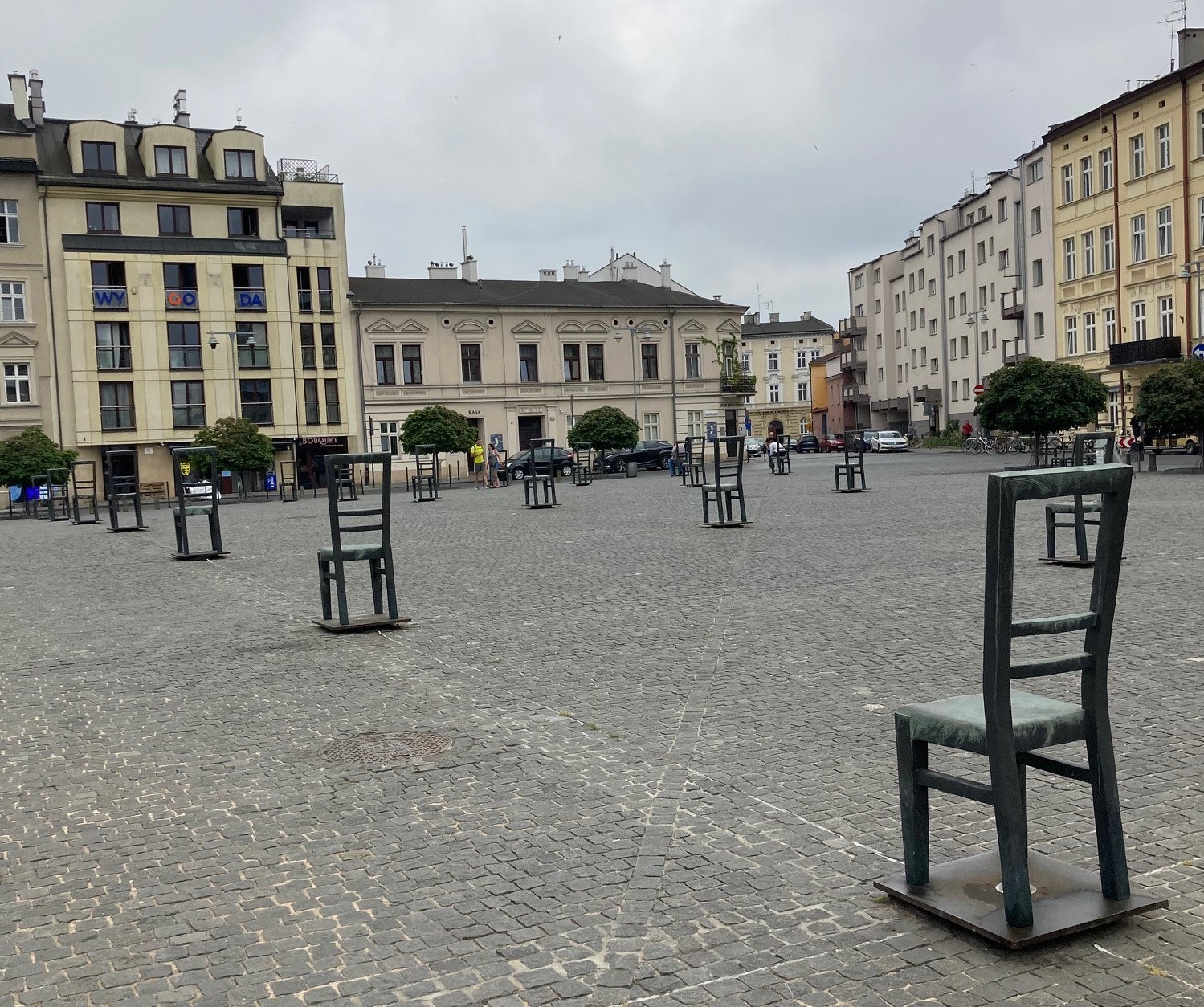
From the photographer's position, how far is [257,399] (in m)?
60.6

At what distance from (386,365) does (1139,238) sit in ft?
123

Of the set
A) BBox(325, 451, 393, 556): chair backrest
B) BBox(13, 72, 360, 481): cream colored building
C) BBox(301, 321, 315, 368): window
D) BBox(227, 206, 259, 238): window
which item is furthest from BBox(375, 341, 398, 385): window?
BBox(325, 451, 393, 556): chair backrest

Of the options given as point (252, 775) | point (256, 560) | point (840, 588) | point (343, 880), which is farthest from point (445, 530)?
point (343, 880)

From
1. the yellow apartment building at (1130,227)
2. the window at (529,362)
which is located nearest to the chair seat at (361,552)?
the yellow apartment building at (1130,227)

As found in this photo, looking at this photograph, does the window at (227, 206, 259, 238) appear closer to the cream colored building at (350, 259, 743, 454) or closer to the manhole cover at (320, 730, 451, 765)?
the cream colored building at (350, 259, 743, 454)

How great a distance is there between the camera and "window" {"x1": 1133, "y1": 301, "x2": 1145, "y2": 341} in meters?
49.5

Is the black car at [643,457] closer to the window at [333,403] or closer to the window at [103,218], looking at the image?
the window at [333,403]

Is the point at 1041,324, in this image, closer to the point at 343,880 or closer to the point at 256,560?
the point at 256,560

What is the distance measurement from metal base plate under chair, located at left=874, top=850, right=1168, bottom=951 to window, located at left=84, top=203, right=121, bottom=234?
59.9 meters

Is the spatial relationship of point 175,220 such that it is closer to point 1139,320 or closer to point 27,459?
point 27,459

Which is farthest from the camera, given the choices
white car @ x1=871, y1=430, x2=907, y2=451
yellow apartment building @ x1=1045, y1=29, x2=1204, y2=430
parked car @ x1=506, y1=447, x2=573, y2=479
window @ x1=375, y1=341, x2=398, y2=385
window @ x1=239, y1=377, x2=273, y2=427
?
white car @ x1=871, y1=430, x2=907, y2=451

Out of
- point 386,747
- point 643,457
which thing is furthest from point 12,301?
point 386,747

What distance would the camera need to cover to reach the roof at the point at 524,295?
6756cm

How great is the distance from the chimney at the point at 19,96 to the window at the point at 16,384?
13.1 m
